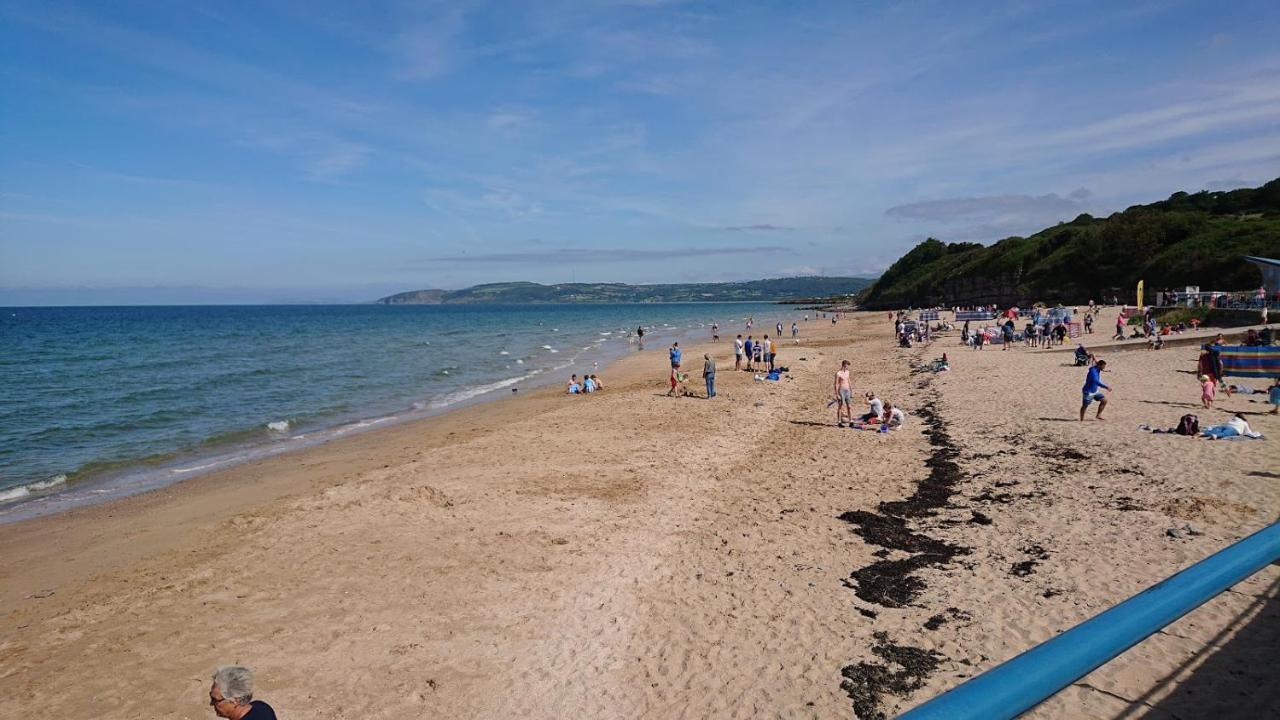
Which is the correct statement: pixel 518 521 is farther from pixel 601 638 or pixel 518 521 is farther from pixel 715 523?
pixel 601 638

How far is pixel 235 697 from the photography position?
11.8 ft

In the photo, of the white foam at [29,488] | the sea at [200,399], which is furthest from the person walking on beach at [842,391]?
the white foam at [29,488]

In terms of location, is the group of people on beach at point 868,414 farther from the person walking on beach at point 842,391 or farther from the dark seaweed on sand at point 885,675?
the dark seaweed on sand at point 885,675

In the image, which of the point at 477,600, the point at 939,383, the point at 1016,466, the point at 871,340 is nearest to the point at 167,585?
the point at 477,600

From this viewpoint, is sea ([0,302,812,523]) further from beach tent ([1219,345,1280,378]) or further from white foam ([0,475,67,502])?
beach tent ([1219,345,1280,378])

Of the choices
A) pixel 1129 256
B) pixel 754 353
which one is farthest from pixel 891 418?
pixel 1129 256

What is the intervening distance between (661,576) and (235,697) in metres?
5.63

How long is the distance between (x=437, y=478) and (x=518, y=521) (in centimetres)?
326

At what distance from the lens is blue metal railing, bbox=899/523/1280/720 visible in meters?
1.07

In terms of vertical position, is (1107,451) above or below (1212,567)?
below

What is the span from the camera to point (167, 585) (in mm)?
9016

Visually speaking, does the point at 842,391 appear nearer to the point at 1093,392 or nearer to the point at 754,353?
the point at 1093,392

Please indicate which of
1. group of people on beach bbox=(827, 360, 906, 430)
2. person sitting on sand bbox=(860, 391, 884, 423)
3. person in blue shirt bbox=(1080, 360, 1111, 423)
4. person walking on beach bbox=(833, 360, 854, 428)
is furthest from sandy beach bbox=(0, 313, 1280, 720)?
person walking on beach bbox=(833, 360, 854, 428)

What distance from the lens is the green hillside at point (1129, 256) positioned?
49.8m
